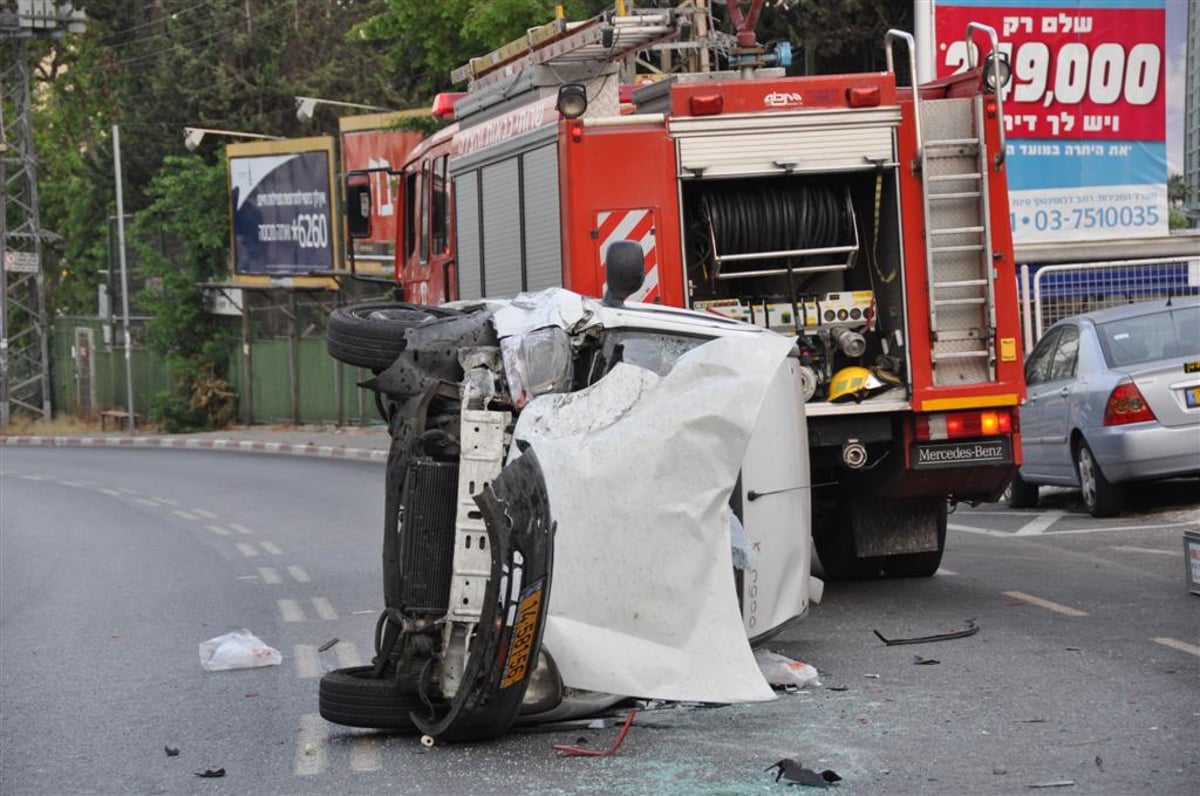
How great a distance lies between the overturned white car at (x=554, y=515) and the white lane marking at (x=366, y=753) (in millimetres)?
101

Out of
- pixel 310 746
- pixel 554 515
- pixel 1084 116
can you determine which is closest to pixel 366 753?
pixel 310 746

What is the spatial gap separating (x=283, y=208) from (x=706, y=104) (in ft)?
99.3

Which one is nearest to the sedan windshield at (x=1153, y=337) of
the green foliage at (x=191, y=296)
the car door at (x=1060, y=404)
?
the car door at (x=1060, y=404)

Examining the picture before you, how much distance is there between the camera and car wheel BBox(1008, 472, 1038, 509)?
52.9 feet

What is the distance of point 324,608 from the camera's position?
11680 mm

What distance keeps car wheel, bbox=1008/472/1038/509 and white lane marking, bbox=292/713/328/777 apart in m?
9.63

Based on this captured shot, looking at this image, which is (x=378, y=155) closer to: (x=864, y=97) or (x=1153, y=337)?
(x=1153, y=337)

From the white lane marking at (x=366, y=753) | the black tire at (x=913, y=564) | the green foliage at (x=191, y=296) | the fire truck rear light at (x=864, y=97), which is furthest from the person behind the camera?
the green foliage at (x=191, y=296)

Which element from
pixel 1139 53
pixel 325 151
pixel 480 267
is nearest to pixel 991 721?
pixel 480 267

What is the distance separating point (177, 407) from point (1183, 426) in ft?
110

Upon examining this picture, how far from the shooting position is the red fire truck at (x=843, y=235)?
9.89 metres

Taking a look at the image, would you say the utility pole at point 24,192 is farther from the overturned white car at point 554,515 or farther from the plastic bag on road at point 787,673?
the overturned white car at point 554,515

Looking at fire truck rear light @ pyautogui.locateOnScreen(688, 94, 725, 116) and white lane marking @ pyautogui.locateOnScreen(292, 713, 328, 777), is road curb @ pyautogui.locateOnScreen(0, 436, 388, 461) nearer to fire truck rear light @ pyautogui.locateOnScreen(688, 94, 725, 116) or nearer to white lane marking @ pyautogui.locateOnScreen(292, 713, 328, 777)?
fire truck rear light @ pyautogui.locateOnScreen(688, 94, 725, 116)

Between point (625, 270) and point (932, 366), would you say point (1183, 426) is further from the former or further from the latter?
point (625, 270)
